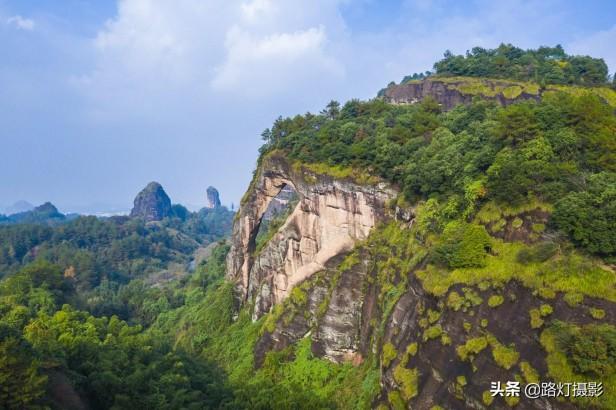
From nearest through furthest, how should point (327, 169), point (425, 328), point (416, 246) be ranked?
point (425, 328) → point (416, 246) → point (327, 169)

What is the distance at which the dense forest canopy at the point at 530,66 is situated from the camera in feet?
128

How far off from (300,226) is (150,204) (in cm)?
12266

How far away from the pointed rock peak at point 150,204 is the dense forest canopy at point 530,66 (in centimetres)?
11605

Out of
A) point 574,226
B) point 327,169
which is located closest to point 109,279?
point 327,169

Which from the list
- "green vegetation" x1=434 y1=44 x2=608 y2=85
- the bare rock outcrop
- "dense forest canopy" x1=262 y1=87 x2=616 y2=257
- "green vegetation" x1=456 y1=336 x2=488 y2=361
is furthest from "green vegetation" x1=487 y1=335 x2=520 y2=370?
"green vegetation" x1=434 y1=44 x2=608 y2=85

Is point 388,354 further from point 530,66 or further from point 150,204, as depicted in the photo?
point 150,204

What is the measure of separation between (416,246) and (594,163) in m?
8.99

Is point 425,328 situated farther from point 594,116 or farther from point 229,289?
point 229,289

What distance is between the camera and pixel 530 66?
42.5 meters

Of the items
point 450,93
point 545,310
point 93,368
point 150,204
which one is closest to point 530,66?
point 450,93

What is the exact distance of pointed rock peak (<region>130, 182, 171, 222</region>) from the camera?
13738cm

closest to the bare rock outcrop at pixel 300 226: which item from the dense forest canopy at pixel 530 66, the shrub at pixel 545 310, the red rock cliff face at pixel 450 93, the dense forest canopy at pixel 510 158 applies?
the dense forest canopy at pixel 510 158

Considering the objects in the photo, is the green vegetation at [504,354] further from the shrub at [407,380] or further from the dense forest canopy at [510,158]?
the dense forest canopy at [510,158]

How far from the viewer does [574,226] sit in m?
14.6
